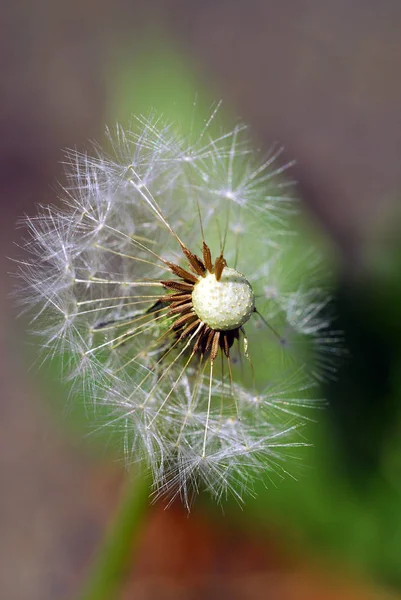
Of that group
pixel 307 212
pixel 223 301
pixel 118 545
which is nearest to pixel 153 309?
pixel 223 301

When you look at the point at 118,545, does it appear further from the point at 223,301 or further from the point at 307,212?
the point at 307,212

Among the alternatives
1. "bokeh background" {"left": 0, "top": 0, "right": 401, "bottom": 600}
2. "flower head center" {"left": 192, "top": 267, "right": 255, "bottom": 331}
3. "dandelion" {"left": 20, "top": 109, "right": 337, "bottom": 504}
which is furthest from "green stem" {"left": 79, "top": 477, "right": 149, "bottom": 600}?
"flower head center" {"left": 192, "top": 267, "right": 255, "bottom": 331}

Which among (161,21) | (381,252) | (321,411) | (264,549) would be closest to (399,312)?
(381,252)

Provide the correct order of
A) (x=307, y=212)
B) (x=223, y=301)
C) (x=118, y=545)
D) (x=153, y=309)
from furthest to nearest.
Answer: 1. (x=307, y=212)
2. (x=118, y=545)
3. (x=153, y=309)
4. (x=223, y=301)

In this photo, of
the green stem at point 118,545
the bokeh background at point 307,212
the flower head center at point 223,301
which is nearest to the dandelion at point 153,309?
the flower head center at point 223,301

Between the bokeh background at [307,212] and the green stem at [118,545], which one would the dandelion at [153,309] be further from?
the bokeh background at [307,212]

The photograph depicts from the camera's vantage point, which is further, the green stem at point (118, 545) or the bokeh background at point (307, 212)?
the bokeh background at point (307, 212)
